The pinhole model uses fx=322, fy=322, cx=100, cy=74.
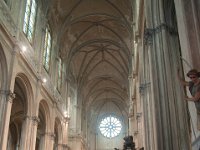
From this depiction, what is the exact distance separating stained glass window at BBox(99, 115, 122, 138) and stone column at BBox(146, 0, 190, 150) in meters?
28.7

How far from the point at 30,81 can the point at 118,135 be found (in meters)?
22.9

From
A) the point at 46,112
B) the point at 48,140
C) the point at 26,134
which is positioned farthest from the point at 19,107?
the point at 26,134

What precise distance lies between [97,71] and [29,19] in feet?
49.4

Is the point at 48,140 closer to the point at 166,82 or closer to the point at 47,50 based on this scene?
the point at 47,50

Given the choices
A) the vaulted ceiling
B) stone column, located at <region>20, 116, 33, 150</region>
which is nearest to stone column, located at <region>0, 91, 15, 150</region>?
stone column, located at <region>20, 116, 33, 150</region>

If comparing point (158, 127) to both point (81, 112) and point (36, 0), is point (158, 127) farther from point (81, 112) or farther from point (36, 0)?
point (81, 112)

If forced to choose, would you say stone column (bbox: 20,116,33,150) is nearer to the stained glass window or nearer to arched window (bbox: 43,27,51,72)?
arched window (bbox: 43,27,51,72)

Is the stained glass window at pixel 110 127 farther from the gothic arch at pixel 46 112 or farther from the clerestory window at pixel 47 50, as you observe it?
the clerestory window at pixel 47 50

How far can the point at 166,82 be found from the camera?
345 inches

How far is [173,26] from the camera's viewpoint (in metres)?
9.62

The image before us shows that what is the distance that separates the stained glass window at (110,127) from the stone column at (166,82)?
94.0ft

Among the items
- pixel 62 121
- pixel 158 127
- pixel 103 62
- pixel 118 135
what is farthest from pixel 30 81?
pixel 118 135

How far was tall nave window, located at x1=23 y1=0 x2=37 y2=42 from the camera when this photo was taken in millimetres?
16578

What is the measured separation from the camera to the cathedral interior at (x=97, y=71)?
27.2 feet
